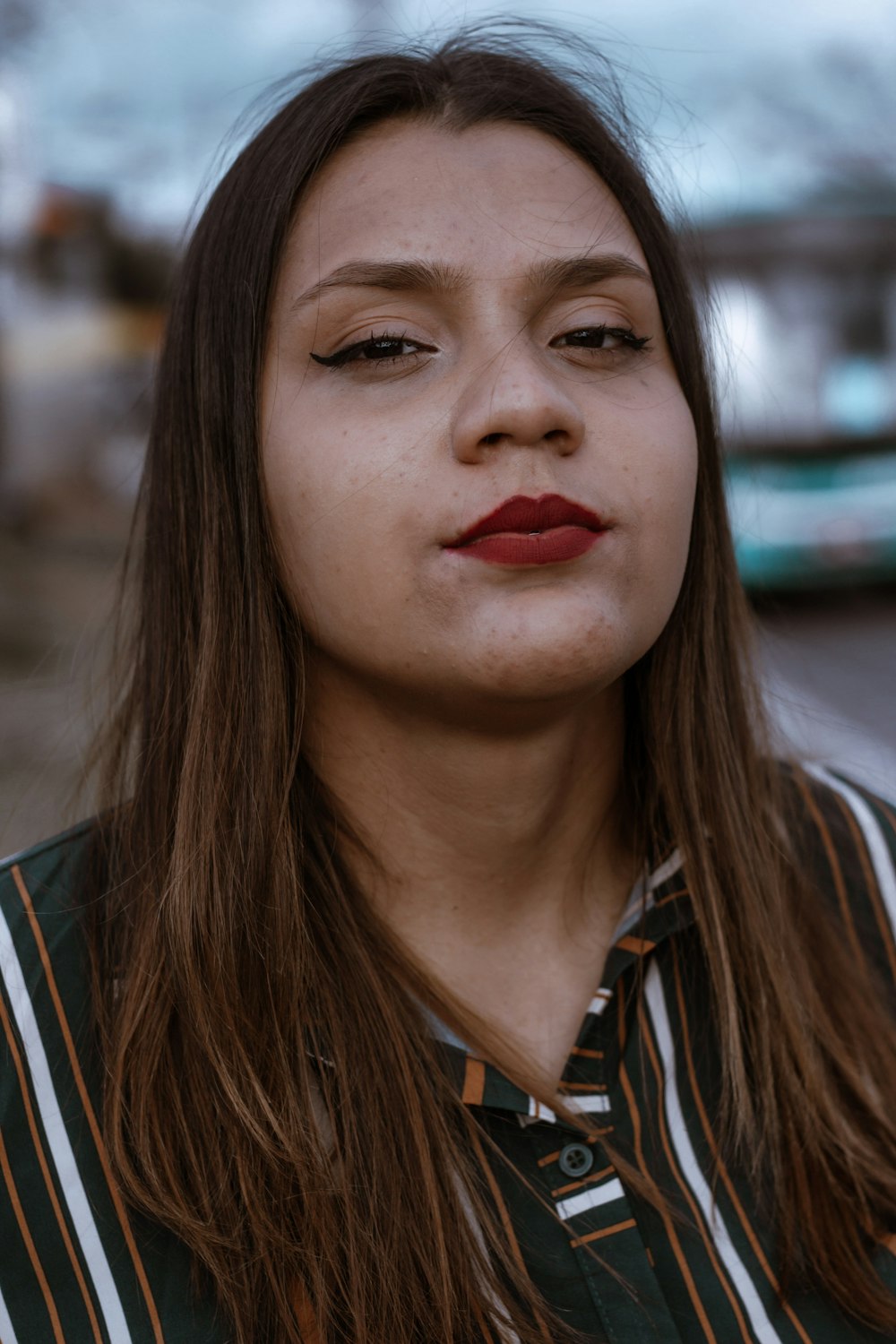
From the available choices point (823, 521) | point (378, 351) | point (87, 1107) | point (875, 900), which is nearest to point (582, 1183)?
point (87, 1107)

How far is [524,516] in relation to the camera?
4.86 feet

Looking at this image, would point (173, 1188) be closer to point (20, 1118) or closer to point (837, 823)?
point (20, 1118)

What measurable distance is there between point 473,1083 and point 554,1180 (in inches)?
5.9

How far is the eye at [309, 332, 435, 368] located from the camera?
160 centimetres

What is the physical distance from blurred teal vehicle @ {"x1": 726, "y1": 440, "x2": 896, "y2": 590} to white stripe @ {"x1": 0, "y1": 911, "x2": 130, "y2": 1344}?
322 inches

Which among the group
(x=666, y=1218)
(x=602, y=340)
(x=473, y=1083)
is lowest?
(x=666, y=1218)

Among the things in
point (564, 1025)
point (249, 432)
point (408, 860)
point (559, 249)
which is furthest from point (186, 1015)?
→ point (559, 249)

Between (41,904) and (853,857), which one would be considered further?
(853,857)

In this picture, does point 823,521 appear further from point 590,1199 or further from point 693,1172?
point 590,1199

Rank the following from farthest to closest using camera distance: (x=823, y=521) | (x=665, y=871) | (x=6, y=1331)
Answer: (x=823, y=521), (x=665, y=871), (x=6, y=1331)

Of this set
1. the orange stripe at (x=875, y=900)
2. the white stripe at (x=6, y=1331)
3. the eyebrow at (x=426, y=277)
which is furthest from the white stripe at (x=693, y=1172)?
the eyebrow at (x=426, y=277)

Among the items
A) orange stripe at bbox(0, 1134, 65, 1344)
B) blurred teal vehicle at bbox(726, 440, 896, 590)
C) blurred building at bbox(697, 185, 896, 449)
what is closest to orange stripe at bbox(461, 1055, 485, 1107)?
orange stripe at bbox(0, 1134, 65, 1344)

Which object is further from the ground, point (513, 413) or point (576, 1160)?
point (513, 413)

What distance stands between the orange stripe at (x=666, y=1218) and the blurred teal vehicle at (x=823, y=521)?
7.87m
